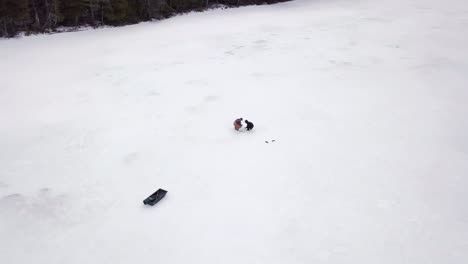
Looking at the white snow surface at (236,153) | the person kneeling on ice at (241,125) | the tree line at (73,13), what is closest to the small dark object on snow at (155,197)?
the white snow surface at (236,153)

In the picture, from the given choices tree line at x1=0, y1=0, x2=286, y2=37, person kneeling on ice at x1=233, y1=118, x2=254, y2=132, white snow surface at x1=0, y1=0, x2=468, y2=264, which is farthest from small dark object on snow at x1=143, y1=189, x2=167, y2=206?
tree line at x1=0, y1=0, x2=286, y2=37

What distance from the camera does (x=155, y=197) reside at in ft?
23.6

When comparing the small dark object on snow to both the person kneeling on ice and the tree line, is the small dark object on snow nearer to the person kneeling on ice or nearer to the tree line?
the person kneeling on ice

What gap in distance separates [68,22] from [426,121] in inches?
777

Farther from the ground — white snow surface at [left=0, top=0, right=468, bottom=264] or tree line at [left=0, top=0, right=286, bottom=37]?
tree line at [left=0, top=0, right=286, bottom=37]

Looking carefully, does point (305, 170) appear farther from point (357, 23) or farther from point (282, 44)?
point (357, 23)

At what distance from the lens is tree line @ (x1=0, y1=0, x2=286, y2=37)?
59.2ft

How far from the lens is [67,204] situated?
285 inches

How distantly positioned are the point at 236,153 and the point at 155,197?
2548 millimetres

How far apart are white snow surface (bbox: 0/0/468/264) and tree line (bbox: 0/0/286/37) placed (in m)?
1.69

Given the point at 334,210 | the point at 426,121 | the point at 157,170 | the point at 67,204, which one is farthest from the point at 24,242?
the point at 426,121

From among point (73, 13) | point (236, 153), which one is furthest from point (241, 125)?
point (73, 13)

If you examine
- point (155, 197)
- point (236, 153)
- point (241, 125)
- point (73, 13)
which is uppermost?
point (73, 13)

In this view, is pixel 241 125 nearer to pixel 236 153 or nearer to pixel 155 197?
pixel 236 153
